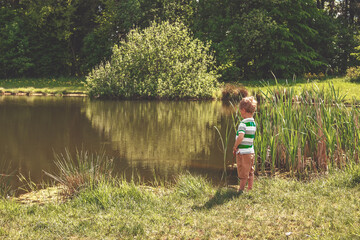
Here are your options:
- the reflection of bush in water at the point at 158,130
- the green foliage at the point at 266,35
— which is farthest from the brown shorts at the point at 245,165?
the green foliage at the point at 266,35

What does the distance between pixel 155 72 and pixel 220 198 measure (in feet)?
61.7

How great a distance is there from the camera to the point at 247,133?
5.46m

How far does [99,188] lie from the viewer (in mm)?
5254

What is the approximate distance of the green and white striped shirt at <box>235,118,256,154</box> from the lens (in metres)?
5.43

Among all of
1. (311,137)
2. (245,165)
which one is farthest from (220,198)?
(311,137)

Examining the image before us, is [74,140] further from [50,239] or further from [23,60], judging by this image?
[23,60]

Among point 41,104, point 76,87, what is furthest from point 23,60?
point 41,104

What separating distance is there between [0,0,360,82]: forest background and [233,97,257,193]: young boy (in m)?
23.2

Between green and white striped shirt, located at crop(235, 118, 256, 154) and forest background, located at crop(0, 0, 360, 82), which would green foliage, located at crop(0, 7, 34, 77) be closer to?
forest background, located at crop(0, 0, 360, 82)

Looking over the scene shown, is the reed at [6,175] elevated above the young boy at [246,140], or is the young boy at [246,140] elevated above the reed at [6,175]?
Result: the young boy at [246,140]

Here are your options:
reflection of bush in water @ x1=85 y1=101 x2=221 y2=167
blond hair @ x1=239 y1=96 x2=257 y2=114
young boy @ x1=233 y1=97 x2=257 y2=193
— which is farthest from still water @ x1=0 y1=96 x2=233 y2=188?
blond hair @ x1=239 y1=96 x2=257 y2=114

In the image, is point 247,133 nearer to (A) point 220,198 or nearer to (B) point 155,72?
(A) point 220,198

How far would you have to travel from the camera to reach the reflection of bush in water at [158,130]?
364 inches

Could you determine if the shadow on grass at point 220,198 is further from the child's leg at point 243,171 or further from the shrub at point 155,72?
the shrub at point 155,72
